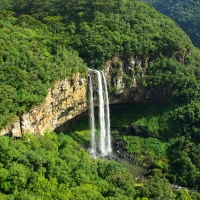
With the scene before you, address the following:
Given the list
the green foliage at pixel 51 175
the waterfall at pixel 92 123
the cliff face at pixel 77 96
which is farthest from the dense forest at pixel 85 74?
the waterfall at pixel 92 123

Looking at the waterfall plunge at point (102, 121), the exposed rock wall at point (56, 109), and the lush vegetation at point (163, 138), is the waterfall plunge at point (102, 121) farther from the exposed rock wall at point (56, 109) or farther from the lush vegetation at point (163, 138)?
the lush vegetation at point (163, 138)

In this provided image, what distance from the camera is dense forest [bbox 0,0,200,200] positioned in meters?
21.5

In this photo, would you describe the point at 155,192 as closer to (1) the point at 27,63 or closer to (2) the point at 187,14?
(1) the point at 27,63

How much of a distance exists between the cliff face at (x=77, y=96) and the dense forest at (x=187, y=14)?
32.5 metres

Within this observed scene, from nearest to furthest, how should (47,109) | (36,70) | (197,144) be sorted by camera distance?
(36,70) → (47,109) → (197,144)

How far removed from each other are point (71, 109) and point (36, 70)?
765cm

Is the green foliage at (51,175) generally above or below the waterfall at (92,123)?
below

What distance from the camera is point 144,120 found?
39.5m

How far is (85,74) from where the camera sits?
32.9m

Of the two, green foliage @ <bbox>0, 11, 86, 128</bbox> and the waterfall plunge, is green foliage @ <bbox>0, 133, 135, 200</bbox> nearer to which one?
green foliage @ <bbox>0, 11, 86, 128</bbox>

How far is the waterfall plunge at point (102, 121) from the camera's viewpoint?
34312 mm

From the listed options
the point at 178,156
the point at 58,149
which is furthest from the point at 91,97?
the point at 178,156

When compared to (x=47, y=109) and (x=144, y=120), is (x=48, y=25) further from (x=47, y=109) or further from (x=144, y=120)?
(x=144, y=120)

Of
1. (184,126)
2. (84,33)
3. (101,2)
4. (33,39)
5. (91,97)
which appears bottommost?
(184,126)
